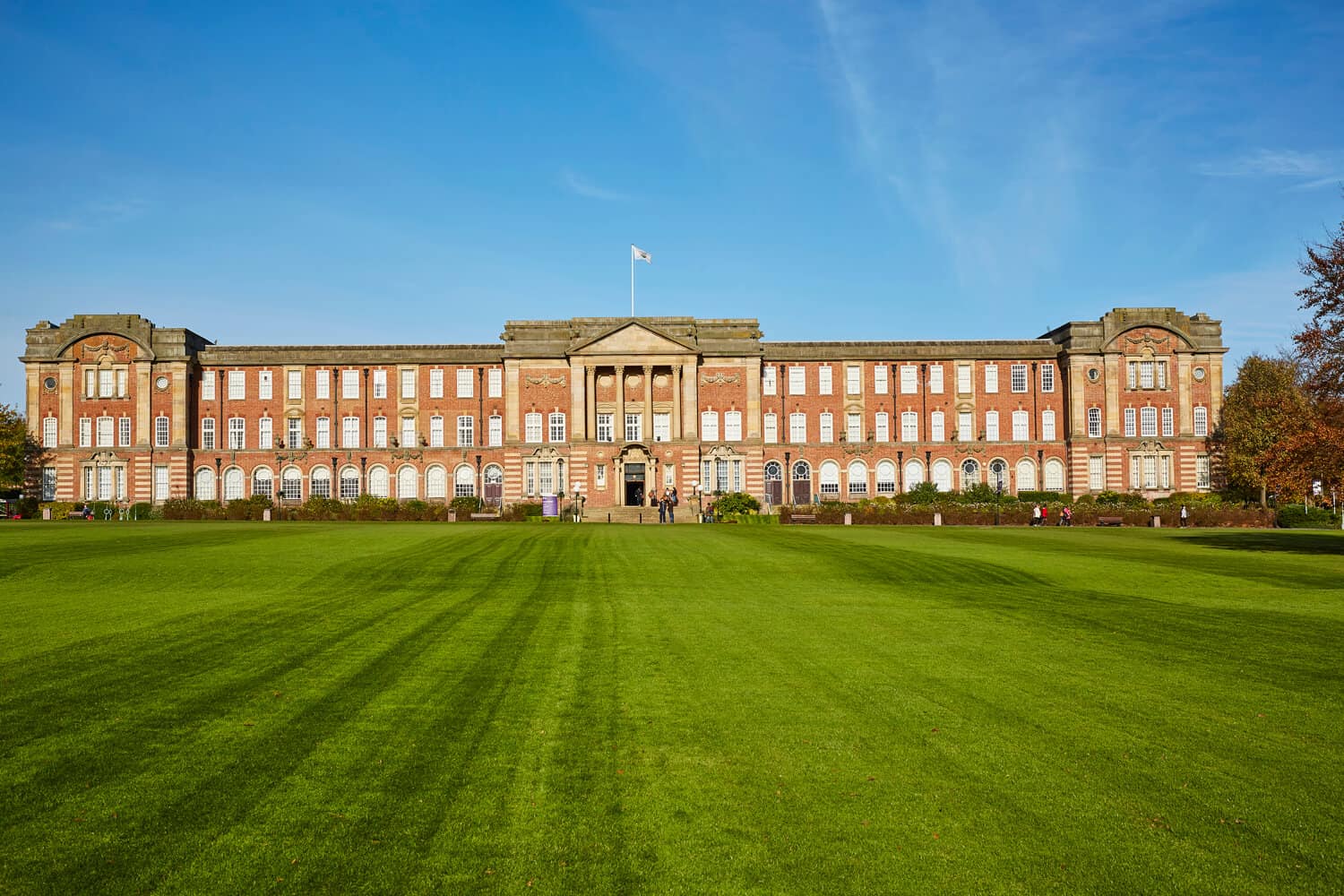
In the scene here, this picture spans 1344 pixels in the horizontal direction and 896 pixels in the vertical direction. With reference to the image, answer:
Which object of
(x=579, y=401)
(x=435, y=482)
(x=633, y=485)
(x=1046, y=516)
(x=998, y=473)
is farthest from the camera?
(x=435, y=482)

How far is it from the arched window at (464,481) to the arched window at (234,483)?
17.3 metres

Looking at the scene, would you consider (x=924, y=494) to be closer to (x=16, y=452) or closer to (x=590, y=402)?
(x=590, y=402)

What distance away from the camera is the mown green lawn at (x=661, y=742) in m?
6.73

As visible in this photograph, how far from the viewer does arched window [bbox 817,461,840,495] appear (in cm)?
7075

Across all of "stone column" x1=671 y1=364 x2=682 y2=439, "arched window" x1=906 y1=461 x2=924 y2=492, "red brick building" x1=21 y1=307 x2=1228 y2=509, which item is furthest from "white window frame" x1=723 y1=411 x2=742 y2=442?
"arched window" x1=906 y1=461 x2=924 y2=492

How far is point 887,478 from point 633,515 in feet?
Answer: 73.8

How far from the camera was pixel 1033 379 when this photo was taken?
71500 mm

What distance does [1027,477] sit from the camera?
70.8 meters

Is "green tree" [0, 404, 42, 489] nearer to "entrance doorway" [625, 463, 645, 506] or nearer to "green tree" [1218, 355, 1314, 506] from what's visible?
"entrance doorway" [625, 463, 645, 506]

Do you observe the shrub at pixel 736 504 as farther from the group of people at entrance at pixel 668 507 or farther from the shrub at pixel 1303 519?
the shrub at pixel 1303 519

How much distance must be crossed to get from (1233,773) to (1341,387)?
30728 mm

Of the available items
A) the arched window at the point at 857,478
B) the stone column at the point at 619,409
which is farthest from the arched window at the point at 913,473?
Result: the stone column at the point at 619,409

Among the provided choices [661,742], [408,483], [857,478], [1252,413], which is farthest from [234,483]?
[1252,413]

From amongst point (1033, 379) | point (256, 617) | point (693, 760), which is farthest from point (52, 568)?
point (1033, 379)
